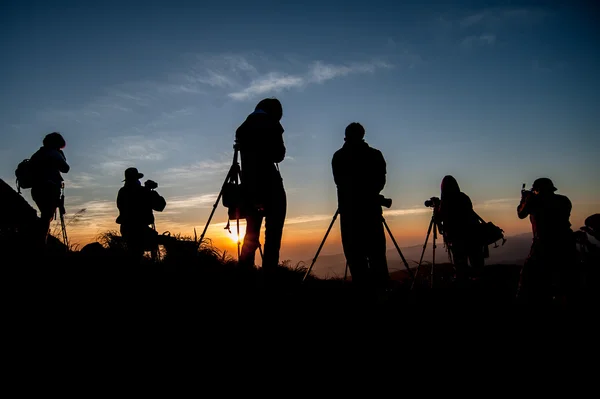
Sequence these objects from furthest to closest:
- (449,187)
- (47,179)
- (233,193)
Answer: (449,187) → (47,179) → (233,193)

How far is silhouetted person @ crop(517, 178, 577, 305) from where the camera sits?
5.64 meters

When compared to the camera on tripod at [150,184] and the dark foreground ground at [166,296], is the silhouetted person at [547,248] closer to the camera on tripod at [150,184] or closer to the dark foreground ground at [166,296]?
the dark foreground ground at [166,296]

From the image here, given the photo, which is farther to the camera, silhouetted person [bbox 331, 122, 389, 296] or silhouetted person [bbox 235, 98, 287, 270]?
silhouetted person [bbox 331, 122, 389, 296]

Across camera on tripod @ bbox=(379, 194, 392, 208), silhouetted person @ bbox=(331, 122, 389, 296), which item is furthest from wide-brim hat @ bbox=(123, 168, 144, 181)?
camera on tripod @ bbox=(379, 194, 392, 208)

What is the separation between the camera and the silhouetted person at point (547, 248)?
5.64 m

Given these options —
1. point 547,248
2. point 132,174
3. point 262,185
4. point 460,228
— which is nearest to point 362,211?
point 262,185

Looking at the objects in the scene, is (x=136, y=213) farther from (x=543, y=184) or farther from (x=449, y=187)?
(x=543, y=184)

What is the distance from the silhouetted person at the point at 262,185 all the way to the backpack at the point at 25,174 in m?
4.34

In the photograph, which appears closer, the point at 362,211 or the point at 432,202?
the point at 362,211

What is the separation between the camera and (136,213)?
8719 millimetres

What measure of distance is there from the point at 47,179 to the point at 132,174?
2.25 metres

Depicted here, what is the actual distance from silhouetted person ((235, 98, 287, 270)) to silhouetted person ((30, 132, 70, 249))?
4.06 m

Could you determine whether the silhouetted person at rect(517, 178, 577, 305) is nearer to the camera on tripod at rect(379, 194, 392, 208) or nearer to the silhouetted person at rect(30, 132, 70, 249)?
the camera on tripod at rect(379, 194, 392, 208)

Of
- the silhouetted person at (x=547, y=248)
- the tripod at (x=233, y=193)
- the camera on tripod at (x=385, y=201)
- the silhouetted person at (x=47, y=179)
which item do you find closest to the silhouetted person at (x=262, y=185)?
the tripod at (x=233, y=193)
